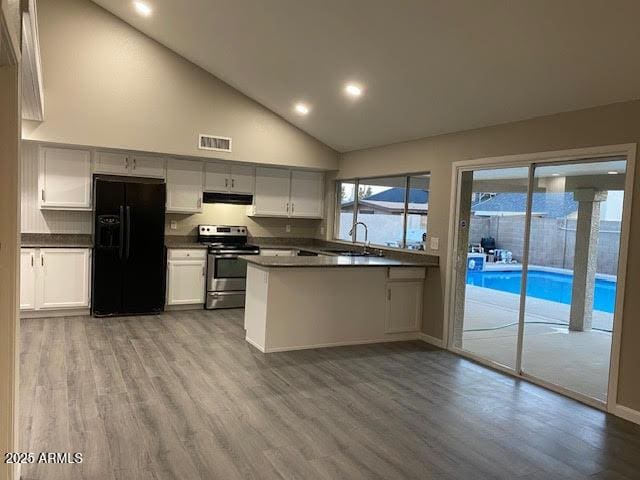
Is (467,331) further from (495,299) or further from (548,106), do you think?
(548,106)

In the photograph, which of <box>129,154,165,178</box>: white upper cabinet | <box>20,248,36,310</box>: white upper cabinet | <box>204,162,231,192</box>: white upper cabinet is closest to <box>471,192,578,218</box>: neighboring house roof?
<box>204,162,231,192</box>: white upper cabinet

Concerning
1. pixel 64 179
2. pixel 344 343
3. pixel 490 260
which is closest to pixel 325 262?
pixel 344 343

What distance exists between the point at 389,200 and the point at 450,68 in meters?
2.61

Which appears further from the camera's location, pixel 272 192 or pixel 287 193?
pixel 287 193

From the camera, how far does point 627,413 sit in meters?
3.73

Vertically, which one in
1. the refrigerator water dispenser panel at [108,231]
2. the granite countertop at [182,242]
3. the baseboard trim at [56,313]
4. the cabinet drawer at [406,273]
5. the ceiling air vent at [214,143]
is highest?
the ceiling air vent at [214,143]

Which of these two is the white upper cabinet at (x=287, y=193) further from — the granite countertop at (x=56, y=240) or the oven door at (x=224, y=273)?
the granite countertop at (x=56, y=240)

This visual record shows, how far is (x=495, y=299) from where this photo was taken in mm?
5168

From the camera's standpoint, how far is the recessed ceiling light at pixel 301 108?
6.41 m

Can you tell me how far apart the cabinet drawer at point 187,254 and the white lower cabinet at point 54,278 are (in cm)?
102

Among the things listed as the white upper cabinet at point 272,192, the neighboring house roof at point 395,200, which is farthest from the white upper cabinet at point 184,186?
the neighboring house roof at point 395,200

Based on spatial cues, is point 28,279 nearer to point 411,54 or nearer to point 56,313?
point 56,313

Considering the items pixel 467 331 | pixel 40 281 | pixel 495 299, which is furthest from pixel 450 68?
pixel 40 281

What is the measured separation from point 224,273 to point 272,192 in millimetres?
1470
